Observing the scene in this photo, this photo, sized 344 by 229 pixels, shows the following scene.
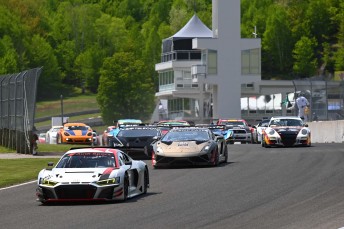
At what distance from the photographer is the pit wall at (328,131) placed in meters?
53.7

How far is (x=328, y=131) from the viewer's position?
183ft

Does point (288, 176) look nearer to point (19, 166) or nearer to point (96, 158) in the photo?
point (96, 158)

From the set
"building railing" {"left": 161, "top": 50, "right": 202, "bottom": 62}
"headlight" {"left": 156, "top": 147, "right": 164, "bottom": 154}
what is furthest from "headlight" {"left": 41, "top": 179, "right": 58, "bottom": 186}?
"building railing" {"left": 161, "top": 50, "right": 202, "bottom": 62}

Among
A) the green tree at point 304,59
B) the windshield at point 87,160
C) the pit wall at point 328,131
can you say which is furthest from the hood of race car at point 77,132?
the green tree at point 304,59

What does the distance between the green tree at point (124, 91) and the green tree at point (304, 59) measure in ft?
129

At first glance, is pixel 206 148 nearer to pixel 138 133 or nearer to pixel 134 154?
pixel 134 154

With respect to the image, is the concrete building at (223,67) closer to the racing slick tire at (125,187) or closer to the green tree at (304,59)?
the green tree at (304,59)

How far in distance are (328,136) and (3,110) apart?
16152 mm

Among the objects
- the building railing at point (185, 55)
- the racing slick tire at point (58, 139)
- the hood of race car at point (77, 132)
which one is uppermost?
the building railing at point (185, 55)

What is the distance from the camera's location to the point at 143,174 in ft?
76.6

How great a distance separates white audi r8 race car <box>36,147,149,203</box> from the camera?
21094 mm

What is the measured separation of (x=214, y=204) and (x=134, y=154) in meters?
18.8

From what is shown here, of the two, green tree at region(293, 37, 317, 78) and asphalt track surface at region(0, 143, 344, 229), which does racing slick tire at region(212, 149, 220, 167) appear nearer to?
asphalt track surface at region(0, 143, 344, 229)

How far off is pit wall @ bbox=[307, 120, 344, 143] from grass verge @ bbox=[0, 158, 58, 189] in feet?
58.9
